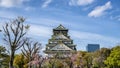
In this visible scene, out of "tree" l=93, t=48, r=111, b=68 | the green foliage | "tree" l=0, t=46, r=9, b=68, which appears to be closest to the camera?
"tree" l=0, t=46, r=9, b=68

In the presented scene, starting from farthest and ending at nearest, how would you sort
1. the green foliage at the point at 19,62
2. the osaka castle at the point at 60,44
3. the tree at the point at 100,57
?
the osaka castle at the point at 60,44, the tree at the point at 100,57, the green foliage at the point at 19,62

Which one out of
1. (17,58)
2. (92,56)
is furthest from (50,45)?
(17,58)

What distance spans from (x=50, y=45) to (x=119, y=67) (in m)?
44.5

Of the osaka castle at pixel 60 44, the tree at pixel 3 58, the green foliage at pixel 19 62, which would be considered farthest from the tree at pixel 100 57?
the tree at pixel 3 58

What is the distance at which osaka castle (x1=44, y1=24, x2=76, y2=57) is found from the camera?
122188 millimetres

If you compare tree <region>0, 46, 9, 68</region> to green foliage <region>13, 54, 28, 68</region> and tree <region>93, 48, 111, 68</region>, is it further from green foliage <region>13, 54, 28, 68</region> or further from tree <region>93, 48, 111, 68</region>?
tree <region>93, 48, 111, 68</region>

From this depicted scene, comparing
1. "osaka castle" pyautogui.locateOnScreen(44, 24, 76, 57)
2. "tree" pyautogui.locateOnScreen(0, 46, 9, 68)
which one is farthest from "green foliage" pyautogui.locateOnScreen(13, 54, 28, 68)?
"osaka castle" pyautogui.locateOnScreen(44, 24, 76, 57)

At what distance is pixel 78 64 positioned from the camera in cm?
9594

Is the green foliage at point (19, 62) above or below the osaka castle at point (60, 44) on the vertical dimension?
below

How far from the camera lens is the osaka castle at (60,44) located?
122m

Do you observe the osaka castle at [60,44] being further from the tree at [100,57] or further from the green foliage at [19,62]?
the green foliage at [19,62]

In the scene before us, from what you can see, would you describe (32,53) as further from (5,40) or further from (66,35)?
(66,35)

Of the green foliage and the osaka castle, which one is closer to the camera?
the green foliage

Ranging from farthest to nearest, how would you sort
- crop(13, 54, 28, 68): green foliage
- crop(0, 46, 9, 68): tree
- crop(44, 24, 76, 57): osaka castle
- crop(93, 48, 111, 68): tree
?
crop(44, 24, 76, 57): osaka castle
crop(93, 48, 111, 68): tree
crop(13, 54, 28, 68): green foliage
crop(0, 46, 9, 68): tree
